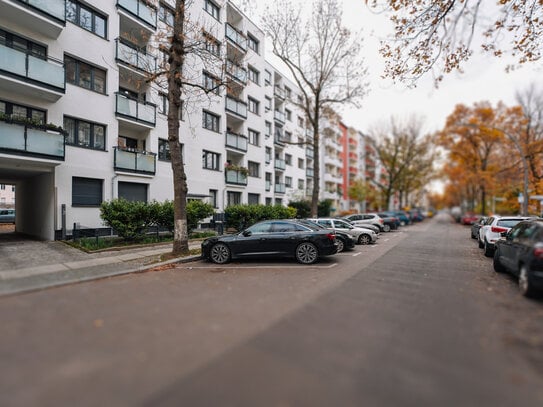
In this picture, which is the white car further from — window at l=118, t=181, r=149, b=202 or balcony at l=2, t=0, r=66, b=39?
balcony at l=2, t=0, r=66, b=39

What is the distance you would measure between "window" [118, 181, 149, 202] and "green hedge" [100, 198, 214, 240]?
378 cm

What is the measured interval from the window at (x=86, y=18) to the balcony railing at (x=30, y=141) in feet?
20.1

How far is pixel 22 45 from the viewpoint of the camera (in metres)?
13.3

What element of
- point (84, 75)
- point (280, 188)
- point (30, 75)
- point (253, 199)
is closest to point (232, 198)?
point (253, 199)

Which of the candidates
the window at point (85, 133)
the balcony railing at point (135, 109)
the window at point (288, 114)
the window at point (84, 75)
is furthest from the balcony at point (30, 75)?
the window at point (288, 114)

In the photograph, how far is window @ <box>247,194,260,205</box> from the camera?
90.7 ft

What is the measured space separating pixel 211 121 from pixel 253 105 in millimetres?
6489

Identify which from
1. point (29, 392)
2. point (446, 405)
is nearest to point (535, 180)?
point (446, 405)

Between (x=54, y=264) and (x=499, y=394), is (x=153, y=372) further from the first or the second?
(x=54, y=264)

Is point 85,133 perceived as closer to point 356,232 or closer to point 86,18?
point 86,18

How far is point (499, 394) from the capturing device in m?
2.77

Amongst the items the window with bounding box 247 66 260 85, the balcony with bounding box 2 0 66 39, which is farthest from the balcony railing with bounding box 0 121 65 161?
the window with bounding box 247 66 260 85

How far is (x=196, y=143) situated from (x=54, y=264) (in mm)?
13919

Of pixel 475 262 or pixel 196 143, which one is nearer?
pixel 475 262
